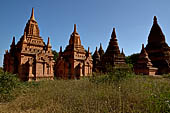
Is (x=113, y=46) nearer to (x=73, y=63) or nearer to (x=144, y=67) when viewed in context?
(x=144, y=67)

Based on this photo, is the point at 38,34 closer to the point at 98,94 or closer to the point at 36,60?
the point at 36,60

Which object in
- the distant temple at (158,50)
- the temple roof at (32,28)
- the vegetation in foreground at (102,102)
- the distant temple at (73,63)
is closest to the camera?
the vegetation in foreground at (102,102)

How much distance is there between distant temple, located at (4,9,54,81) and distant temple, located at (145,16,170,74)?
1764 cm

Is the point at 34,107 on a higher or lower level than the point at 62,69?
lower

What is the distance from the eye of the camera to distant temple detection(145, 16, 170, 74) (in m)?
19.8

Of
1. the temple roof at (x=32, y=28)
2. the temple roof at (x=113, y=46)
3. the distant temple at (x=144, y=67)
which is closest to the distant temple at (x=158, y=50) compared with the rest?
the distant temple at (x=144, y=67)

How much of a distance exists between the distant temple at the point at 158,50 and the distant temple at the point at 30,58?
1764 centimetres

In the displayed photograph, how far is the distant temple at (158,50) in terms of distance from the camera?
1975cm

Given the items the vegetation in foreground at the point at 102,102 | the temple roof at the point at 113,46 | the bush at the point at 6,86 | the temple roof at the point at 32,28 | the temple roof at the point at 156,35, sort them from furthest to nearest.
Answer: the temple roof at the point at 156,35 < the temple roof at the point at 113,46 < the temple roof at the point at 32,28 < the bush at the point at 6,86 < the vegetation in foreground at the point at 102,102

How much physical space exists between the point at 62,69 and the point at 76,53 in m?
2.82

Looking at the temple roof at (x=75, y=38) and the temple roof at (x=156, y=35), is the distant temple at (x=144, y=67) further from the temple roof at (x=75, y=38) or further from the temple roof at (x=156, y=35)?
the temple roof at (x=75, y=38)

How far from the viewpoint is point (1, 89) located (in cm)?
615

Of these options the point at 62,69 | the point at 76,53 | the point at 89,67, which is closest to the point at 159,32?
the point at 89,67

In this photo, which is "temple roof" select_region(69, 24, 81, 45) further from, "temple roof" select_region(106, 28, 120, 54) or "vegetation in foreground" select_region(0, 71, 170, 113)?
"vegetation in foreground" select_region(0, 71, 170, 113)
